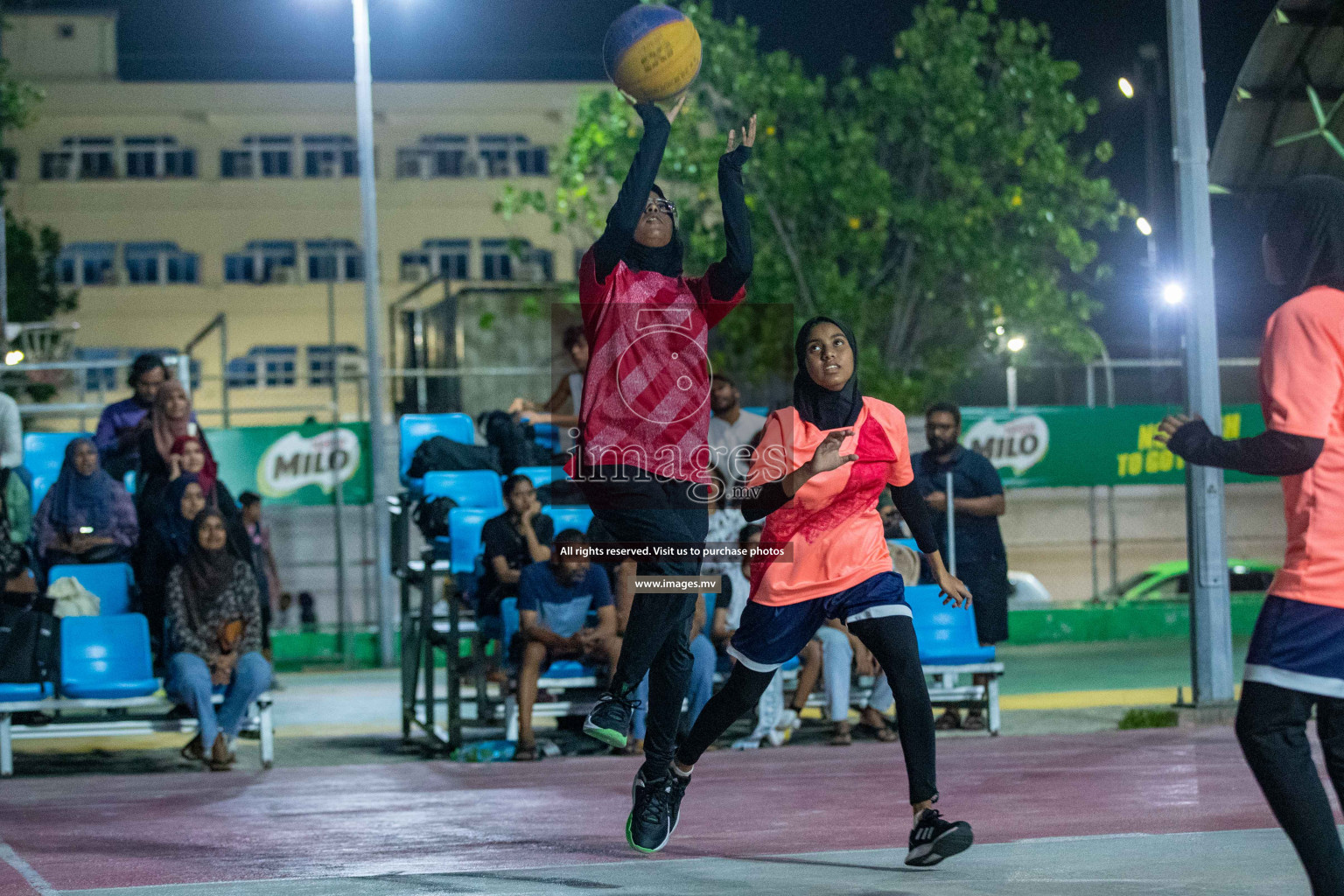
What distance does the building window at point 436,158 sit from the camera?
4881 cm

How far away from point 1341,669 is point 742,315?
21728mm

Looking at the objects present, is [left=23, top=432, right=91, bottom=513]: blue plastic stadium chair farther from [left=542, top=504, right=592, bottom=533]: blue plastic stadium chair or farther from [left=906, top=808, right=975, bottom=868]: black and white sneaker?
[left=906, top=808, right=975, bottom=868]: black and white sneaker

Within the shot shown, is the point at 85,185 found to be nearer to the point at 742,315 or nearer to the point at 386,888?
the point at 742,315

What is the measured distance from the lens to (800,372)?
19.6 feet

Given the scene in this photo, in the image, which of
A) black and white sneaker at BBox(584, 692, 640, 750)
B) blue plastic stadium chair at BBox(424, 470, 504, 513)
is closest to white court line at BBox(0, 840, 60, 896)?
black and white sneaker at BBox(584, 692, 640, 750)

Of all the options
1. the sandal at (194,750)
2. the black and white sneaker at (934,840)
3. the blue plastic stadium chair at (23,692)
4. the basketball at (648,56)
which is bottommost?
the sandal at (194,750)

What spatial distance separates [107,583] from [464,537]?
7.74 feet

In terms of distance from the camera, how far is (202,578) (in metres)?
10.4

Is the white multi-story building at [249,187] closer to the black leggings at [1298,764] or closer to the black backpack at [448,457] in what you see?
the black backpack at [448,457]

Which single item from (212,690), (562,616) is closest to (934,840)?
(562,616)

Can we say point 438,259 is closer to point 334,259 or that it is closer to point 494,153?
point 334,259

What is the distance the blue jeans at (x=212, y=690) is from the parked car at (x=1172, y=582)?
41.8ft

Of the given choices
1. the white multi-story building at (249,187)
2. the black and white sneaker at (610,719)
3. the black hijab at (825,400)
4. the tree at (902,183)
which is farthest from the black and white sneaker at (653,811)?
the white multi-story building at (249,187)

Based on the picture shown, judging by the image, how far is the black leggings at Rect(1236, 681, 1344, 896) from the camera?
421 centimetres
